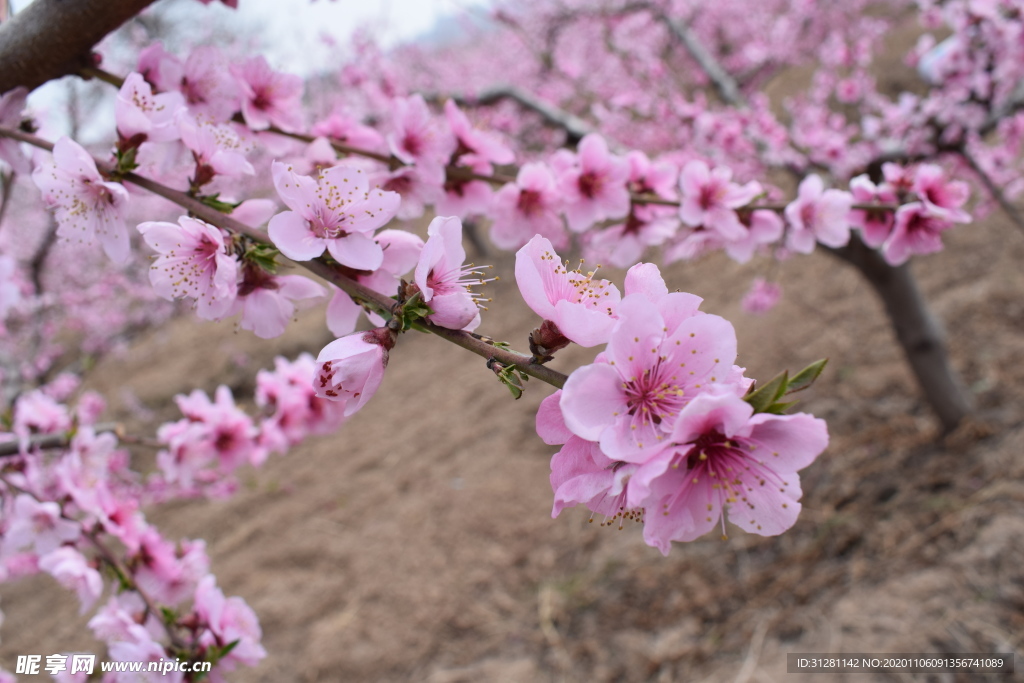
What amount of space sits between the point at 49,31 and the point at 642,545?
289 cm

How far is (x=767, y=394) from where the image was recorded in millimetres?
599

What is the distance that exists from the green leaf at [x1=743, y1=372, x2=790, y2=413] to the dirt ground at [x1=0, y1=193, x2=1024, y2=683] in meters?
1.96

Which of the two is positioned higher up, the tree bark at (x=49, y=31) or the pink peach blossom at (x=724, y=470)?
the tree bark at (x=49, y=31)

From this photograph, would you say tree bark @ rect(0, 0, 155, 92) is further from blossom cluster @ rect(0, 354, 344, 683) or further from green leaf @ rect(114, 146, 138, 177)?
blossom cluster @ rect(0, 354, 344, 683)

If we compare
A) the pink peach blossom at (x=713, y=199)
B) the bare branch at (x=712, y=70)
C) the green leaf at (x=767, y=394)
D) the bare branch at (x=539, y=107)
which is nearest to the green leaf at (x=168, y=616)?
the green leaf at (x=767, y=394)

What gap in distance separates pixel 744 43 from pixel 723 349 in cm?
993

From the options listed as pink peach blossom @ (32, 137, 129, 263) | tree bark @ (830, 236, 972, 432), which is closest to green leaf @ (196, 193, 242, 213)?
pink peach blossom @ (32, 137, 129, 263)

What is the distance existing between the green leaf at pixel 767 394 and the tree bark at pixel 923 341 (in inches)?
107

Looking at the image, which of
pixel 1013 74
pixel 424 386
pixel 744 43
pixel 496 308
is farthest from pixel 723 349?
pixel 744 43

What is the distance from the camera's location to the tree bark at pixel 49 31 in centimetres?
100

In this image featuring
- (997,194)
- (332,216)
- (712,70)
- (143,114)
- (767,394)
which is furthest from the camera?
(712,70)

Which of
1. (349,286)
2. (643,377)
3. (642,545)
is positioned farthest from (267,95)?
(642,545)

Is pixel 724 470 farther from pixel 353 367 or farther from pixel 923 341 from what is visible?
pixel 923 341

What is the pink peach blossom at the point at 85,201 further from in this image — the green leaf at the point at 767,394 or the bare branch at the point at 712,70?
the bare branch at the point at 712,70
